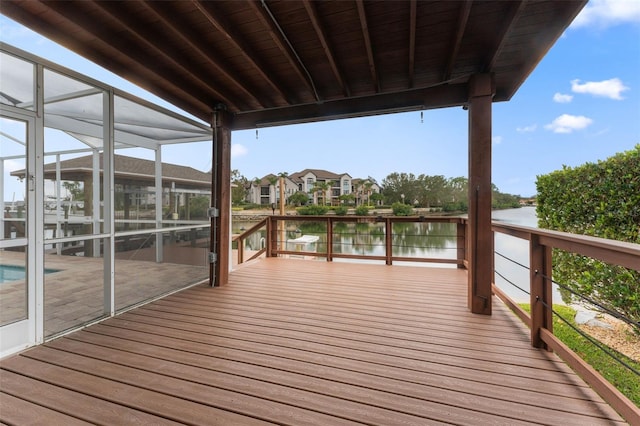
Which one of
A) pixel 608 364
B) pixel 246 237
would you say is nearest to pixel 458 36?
pixel 608 364

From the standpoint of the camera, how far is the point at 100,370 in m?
1.80

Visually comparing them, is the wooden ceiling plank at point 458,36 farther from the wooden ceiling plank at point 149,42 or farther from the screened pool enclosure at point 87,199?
the screened pool enclosure at point 87,199

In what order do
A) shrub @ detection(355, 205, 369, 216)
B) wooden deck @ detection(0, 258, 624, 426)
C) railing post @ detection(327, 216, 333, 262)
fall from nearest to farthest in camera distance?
1. wooden deck @ detection(0, 258, 624, 426)
2. railing post @ detection(327, 216, 333, 262)
3. shrub @ detection(355, 205, 369, 216)

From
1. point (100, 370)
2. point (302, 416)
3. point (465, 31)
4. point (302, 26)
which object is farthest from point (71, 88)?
point (465, 31)

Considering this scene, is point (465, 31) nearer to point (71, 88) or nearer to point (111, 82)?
point (111, 82)

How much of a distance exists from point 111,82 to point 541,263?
13.3 feet

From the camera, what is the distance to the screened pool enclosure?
6.84 ft

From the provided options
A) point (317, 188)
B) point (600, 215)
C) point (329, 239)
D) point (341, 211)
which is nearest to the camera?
point (600, 215)

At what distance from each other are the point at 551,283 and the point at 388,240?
3.09 m

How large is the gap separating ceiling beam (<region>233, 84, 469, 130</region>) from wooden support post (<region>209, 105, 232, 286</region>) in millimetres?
263

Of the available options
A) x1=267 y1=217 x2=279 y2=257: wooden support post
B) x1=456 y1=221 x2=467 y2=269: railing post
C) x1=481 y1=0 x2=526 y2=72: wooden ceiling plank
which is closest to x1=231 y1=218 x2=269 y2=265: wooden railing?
x1=267 y1=217 x2=279 y2=257: wooden support post

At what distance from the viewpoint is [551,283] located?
198 cm

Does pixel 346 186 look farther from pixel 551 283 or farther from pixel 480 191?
pixel 551 283

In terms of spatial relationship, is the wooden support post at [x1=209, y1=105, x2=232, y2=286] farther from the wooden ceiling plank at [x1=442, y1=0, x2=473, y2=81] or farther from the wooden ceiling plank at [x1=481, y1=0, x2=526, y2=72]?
the wooden ceiling plank at [x1=481, y1=0, x2=526, y2=72]
